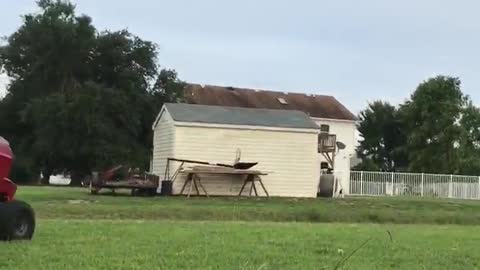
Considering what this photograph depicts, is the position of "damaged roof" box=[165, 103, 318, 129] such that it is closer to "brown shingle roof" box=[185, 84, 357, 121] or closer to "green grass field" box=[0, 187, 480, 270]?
"green grass field" box=[0, 187, 480, 270]

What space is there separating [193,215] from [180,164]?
11.0 m

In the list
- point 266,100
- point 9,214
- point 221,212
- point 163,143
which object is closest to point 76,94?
point 163,143

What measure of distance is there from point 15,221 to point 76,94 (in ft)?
140

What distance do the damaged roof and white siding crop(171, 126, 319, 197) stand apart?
37cm

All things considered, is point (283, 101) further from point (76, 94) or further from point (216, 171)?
point (216, 171)

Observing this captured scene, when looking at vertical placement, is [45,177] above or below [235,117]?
below

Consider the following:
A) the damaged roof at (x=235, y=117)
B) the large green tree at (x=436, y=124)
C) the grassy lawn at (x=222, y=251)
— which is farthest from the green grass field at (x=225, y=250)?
the large green tree at (x=436, y=124)

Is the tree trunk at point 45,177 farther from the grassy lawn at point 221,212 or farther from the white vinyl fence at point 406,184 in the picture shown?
the grassy lawn at point 221,212

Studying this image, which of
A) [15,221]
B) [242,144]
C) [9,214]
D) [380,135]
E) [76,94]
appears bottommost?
[15,221]

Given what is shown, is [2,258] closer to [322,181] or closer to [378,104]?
[322,181]

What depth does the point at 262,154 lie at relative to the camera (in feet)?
119

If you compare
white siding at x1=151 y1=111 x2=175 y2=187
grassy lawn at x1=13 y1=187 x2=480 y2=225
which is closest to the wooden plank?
white siding at x1=151 y1=111 x2=175 y2=187

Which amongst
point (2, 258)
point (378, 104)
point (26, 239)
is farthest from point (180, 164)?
point (378, 104)

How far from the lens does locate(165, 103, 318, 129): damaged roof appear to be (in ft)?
116
